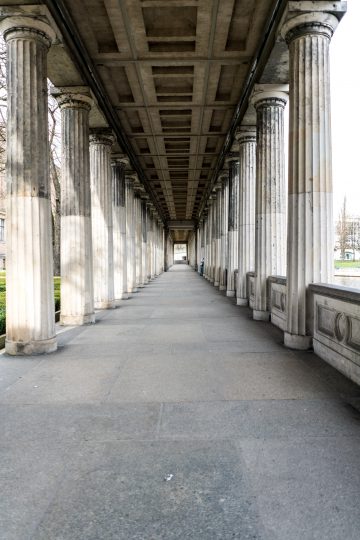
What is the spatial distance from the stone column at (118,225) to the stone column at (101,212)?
2.84 metres

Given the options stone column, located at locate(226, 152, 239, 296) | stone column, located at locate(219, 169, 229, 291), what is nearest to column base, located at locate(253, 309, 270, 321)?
stone column, located at locate(226, 152, 239, 296)

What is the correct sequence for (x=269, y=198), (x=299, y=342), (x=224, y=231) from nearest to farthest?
(x=299, y=342) → (x=269, y=198) → (x=224, y=231)

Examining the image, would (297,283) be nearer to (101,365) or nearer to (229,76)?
(101,365)

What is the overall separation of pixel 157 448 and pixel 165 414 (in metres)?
0.80

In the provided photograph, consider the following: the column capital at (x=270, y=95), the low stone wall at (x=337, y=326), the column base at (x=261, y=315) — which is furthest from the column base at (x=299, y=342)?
the column capital at (x=270, y=95)

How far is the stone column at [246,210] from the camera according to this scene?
14.1m

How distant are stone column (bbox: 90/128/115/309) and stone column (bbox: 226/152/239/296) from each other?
19.0 feet

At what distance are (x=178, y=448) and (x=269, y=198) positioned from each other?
853 cm

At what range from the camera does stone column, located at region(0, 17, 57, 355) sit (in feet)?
23.3

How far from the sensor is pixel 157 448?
3594 millimetres

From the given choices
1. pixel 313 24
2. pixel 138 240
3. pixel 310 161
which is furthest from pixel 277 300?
pixel 138 240

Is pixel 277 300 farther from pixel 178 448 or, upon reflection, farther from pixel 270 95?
pixel 178 448

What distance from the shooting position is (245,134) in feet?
45.5

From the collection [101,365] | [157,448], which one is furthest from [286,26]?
[157,448]
